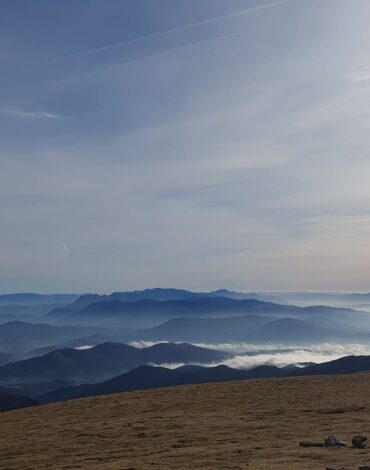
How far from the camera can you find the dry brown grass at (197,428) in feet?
63.1

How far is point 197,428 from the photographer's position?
27297mm

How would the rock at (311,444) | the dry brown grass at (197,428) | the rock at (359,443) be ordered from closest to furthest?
1. the dry brown grass at (197,428)
2. the rock at (359,443)
3. the rock at (311,444)

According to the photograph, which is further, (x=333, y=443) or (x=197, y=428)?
(x=197, y=428)

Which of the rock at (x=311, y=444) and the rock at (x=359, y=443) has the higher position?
the rock at (x=359, y=443)

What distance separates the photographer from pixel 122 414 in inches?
1412

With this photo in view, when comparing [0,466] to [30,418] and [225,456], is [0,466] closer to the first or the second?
[225,456]

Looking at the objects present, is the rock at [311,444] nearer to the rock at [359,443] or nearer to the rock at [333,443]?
the rock at [333,443]

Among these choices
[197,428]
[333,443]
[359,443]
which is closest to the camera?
[359,443]

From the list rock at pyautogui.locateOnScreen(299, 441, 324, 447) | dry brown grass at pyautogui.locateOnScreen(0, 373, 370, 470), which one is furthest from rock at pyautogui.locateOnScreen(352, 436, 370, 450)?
rock at pyautogui.locateOnScreen(299, 441, 324, 447)

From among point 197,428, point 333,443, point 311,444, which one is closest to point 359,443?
point 333,443

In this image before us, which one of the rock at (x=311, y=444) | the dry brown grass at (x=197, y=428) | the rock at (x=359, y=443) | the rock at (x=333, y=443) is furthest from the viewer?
the rock at (x=311, y=444)

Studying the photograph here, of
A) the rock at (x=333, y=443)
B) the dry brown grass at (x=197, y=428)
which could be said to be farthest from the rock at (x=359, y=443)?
the dry brown grass at (x=197, y=428)

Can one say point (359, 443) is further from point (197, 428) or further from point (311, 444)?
point (197, 428)

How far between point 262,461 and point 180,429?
10124 mm
